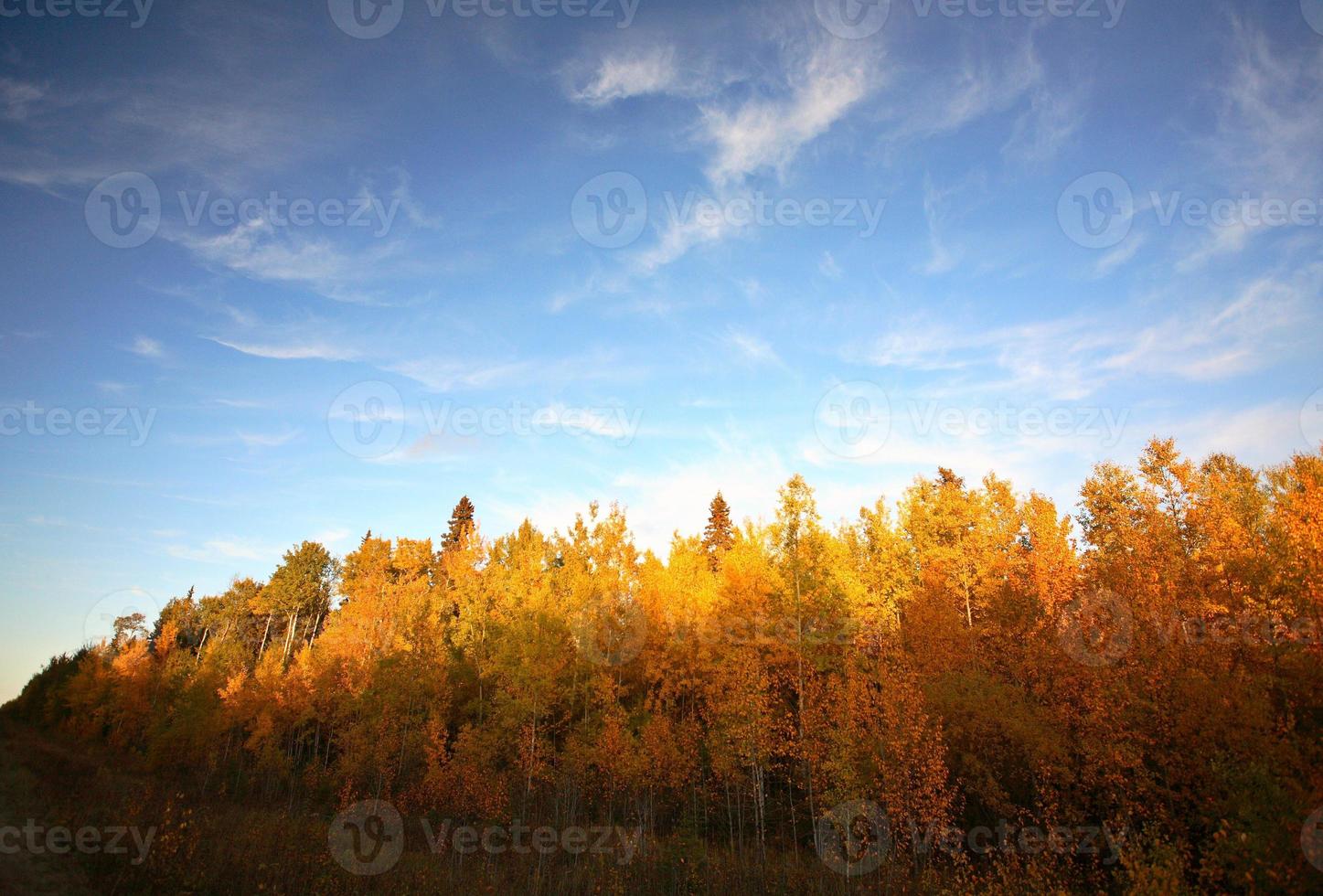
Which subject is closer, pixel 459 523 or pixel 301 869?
pixel 301 869

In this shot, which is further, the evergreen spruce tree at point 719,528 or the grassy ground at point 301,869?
the evergreen spruce tree at point 719,528

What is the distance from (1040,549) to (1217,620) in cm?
1482

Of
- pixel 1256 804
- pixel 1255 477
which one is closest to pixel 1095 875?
pixel 1256 804

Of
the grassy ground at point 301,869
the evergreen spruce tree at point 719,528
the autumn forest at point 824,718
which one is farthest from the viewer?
the evergreen spruce tree at point 719,528

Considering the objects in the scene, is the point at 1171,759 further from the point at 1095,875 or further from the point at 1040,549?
the point at 1040,549

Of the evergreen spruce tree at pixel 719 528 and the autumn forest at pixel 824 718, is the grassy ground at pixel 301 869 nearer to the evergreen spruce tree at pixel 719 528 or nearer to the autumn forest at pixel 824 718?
the autumn forest at pixel 824 718

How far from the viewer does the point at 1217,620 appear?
2353cm

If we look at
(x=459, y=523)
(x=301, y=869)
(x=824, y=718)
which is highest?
(x=459, y=523)

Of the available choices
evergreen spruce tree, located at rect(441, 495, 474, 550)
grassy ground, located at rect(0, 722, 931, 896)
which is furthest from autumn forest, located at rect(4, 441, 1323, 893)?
evergreen spruce tree, located at rect(441, 495, 474, 550)

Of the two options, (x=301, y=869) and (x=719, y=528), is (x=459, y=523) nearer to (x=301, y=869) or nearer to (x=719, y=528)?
(x=719, y=528)

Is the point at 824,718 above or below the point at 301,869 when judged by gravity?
above

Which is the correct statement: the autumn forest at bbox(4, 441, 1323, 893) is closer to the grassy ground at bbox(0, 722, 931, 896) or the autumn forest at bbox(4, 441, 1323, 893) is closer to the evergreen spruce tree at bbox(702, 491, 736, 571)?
the grassy ground at bbox(0, 722, 931, 896)

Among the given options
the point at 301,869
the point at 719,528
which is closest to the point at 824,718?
the point at 301,869

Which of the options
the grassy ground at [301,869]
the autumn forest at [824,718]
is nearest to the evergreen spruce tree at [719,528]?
the autumn forest at [824,718]
